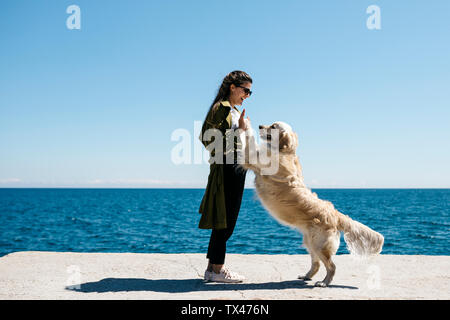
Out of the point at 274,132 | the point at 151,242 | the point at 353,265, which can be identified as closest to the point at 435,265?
the point at 353,265

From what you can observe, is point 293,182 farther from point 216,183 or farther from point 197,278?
point 197,278

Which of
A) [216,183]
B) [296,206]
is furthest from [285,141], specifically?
[216,183]

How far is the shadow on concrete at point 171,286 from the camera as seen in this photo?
3703mm

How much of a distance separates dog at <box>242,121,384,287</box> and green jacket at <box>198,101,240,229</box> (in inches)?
12.2

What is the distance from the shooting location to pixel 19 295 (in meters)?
3.42

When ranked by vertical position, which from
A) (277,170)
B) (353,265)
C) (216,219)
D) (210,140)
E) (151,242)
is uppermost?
(210,140)

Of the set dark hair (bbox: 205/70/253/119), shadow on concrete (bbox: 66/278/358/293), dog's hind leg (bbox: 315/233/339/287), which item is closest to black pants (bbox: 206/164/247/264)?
shadow on concrete (bbox: 66/278/358/293)

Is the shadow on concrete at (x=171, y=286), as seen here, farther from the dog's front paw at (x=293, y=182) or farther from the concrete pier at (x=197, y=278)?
the dog's front paw at (x=293, y=182)

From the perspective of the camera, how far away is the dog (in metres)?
3.79

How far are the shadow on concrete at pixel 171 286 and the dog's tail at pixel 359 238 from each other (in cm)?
41

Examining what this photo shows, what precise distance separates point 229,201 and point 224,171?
318 millimetres
